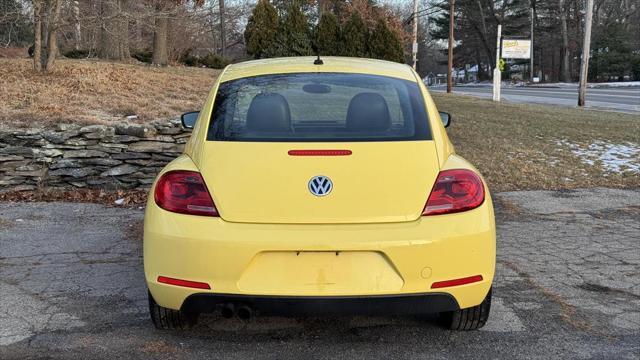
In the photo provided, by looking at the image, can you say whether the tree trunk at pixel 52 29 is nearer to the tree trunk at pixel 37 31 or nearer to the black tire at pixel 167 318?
the tree trunk at pixel 37 31

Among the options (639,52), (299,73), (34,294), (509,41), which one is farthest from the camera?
(639,52)

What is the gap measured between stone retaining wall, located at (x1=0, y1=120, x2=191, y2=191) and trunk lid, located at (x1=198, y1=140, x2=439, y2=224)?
173 inches

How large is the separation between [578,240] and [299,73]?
3348mm

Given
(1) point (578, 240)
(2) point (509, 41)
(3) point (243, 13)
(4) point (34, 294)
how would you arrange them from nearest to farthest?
1. (4) point (34, 294)
2. (1) point (578, 240)
3. (2) point (509, 41)
4. (3) point (243, 13)

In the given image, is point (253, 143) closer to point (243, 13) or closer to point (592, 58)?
point (243, 13)

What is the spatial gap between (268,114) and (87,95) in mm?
7068

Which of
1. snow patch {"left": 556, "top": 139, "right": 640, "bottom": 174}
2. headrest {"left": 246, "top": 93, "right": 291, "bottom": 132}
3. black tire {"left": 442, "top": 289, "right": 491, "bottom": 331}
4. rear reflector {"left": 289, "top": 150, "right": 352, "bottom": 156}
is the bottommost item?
black tire {"left": 442, "top": 289, "right": 491, "bottom": 331}

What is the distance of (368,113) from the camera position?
132 inches

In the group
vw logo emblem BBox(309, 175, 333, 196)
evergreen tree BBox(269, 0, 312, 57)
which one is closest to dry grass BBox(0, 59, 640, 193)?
vw logo emblem BBox(309, 175, 333, 196)

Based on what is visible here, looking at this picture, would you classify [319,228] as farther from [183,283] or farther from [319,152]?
[183,283]

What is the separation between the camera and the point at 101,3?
12.6 metres

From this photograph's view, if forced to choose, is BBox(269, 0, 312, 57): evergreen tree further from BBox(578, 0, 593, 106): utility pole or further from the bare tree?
BBox(578, 0, 593, 106): utility pole

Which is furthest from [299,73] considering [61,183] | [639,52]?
[639,52]

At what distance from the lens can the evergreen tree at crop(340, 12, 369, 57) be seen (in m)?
19.2
